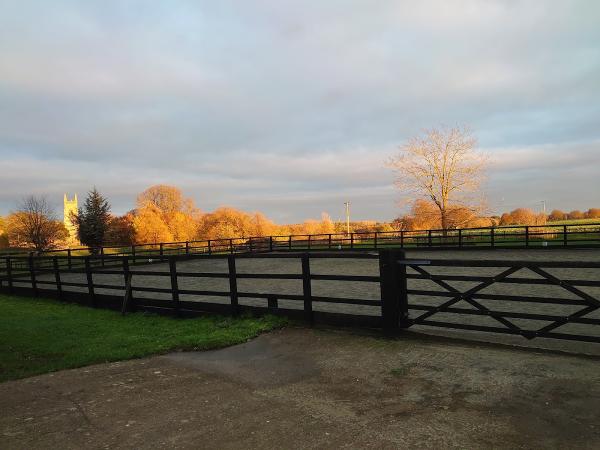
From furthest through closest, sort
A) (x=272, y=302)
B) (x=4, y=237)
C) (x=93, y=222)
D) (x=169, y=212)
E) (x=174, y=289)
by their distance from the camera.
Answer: (x=4, y=237)
(x=169, y=212)
(x=93, y=222)
(x=174, y=289)
(x=272, y=302)

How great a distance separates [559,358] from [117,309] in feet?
31.9

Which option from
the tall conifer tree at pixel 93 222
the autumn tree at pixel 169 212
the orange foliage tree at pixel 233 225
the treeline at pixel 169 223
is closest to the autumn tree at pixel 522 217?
the treeline at pixel 169 223

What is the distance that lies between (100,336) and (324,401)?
211 inches

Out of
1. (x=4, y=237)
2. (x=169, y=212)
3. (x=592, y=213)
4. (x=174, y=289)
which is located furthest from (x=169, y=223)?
(x=592, y=213)

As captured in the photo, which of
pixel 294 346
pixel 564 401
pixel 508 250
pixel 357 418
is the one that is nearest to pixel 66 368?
pixel 294 346

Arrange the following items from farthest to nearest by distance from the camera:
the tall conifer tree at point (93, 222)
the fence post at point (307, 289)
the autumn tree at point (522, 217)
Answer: the autumn tree at point (522, 217) < the tall conifer tree at point (93, 222) < the fence post at point (307, 289)

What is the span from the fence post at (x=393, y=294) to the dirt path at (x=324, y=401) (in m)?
0.54

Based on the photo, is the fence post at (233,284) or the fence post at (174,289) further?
the fence post at (174,289)

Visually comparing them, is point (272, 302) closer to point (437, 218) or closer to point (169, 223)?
point (437, 218)

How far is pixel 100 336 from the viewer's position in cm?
788

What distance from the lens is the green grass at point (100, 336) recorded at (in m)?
6.41

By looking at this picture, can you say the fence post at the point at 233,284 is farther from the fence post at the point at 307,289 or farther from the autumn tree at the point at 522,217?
Answer: the autumn tree at the point at 522,217

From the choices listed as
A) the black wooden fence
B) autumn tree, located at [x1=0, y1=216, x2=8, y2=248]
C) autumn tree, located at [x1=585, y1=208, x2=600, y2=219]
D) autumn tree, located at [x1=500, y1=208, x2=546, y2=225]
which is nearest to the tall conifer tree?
autumn tree, located at [x1=0, y1=216, x2=8, y2=248]

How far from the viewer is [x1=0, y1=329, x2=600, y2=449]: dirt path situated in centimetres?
350
